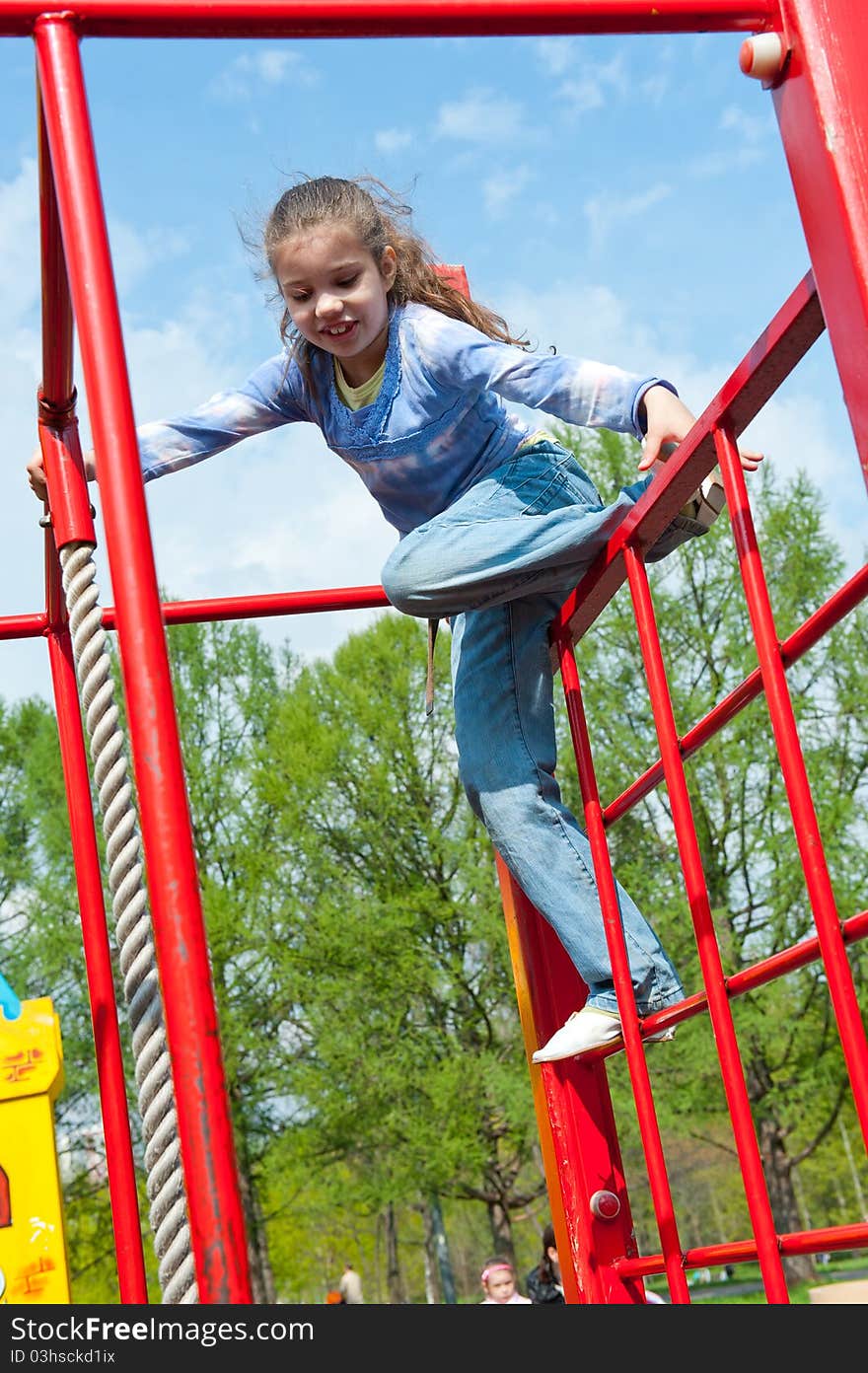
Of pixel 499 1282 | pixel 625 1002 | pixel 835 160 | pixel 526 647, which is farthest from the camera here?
pixel 499 1282

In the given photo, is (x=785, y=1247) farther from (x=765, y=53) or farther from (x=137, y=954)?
(x=765, y=53)

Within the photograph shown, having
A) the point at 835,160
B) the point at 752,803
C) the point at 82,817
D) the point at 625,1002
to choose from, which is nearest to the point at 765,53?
the point at 835,160

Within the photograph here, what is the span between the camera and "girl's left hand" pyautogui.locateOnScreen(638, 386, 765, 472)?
4.60ft

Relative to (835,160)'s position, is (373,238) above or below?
above

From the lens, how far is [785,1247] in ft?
4.18

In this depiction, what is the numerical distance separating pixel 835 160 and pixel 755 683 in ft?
2.11

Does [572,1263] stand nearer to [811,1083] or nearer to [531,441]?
[531,441]

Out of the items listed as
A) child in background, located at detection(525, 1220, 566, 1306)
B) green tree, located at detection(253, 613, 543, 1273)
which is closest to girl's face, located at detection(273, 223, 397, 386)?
child in background, located at detection(525, 1220, 566, 1306)

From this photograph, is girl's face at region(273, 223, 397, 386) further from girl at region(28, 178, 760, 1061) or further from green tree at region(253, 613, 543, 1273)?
green tree at region(253, 613, 543, 1273)

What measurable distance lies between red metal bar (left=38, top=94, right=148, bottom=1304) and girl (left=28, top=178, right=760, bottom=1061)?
1.23ft

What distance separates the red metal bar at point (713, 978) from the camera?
1.26 metres

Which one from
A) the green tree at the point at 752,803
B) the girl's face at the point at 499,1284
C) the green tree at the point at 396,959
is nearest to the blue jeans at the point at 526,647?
the girl's face at the point at 499,1284

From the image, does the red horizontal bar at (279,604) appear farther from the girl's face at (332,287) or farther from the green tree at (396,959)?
the green tree at (396,959)

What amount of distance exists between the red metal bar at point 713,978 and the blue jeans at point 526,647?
20 centimetres
